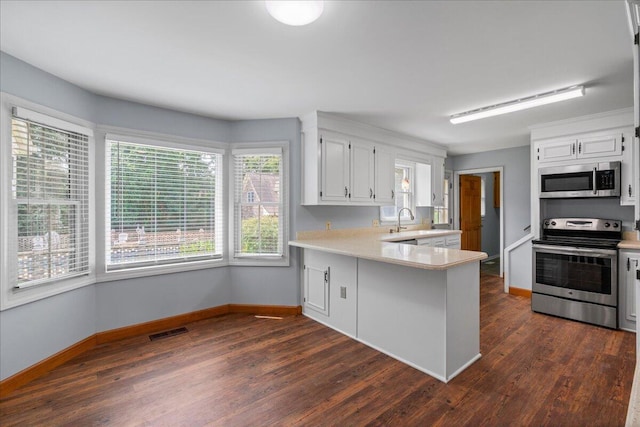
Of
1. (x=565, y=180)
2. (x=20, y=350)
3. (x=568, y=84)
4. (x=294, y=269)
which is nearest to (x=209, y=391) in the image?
(x=20, y=350)

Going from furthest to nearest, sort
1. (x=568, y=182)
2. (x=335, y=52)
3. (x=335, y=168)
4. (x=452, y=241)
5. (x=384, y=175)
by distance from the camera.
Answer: (x=452, y=241) → (x=384, y=175) → (x=568, y=182) → (x=335, y=168) → (x=335, y=52)

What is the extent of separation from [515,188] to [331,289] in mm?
4013

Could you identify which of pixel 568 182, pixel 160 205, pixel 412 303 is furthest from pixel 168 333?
pixel 568 182

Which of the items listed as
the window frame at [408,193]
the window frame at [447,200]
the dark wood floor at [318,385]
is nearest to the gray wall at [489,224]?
the window frame at [447,200]

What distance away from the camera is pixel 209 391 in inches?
87.6

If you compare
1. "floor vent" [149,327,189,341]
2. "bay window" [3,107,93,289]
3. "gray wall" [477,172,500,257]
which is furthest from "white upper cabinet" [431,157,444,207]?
"bay window" [3,107,93,289]

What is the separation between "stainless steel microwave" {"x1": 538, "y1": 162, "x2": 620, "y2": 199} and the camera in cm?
352

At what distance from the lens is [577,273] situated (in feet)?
11.7

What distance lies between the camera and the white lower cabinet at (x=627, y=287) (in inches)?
126

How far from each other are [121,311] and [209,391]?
158 centimetres

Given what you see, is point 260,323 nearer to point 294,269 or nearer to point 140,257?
point 294,269

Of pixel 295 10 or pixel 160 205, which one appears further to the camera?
pixel 160 205

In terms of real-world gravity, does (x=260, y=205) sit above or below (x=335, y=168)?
below

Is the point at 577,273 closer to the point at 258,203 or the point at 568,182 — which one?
the point at 568,182
